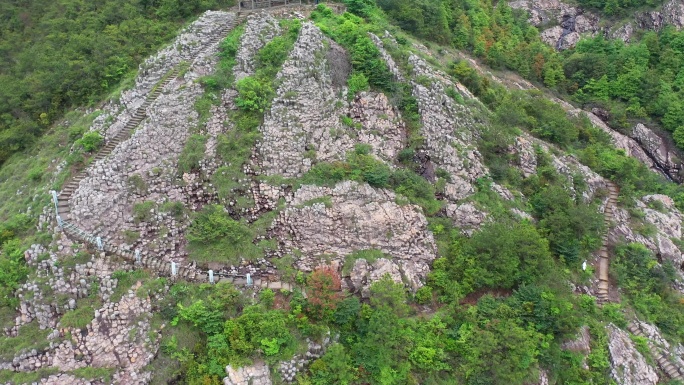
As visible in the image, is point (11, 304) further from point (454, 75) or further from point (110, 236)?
point (454, 75)

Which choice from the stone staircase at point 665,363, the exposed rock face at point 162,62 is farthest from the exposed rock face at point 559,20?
the exposed rock face at point 162,62

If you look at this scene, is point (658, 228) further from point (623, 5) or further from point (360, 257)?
point (623, 5)

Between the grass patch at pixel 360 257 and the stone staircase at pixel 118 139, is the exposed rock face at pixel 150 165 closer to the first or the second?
the stone staircase at pixel 118 139

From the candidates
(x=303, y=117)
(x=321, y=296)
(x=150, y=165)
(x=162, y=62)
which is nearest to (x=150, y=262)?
(x=150, y=165)

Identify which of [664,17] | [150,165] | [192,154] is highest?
[664,17]

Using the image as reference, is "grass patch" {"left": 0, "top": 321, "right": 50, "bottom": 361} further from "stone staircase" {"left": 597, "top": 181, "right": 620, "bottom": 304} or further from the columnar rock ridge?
the columnar rock ridge
